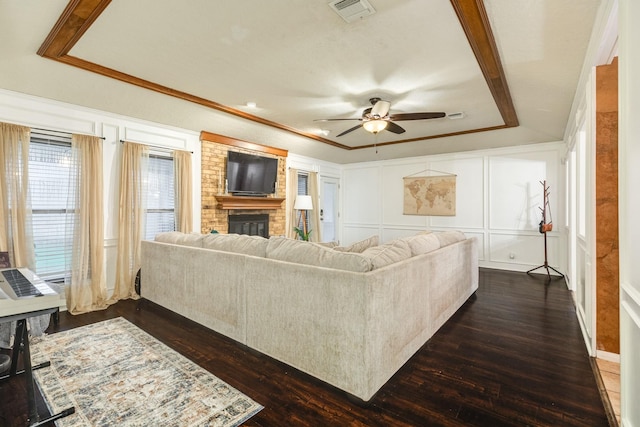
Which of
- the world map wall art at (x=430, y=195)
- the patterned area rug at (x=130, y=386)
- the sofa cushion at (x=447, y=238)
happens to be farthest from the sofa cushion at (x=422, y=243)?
the world map wall art at (x=430, y=195)

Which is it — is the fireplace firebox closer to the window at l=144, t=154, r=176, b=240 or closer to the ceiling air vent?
the window at l=144, t=154, r=176, b=240

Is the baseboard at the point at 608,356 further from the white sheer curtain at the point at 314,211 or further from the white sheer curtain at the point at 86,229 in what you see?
the white sheer curtain at the point at 314,211

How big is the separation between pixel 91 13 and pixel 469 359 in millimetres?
3792

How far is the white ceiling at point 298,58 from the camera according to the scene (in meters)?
2.18

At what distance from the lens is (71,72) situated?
3.11 meters

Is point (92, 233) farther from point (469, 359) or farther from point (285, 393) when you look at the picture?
point (469, 359)

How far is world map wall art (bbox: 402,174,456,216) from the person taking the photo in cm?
653

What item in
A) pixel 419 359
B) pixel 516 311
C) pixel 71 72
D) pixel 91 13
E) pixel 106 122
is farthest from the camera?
pixel 106 122

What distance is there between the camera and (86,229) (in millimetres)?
3641

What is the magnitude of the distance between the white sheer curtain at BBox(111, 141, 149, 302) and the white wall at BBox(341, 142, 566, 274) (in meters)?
5.13

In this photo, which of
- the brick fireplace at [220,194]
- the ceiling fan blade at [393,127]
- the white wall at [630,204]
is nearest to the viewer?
the white wall at [630,204]

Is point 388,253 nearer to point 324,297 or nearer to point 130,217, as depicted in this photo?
point 324,297

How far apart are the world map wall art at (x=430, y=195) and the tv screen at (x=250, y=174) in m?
3.06

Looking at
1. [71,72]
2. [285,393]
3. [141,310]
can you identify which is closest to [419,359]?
[285,393]
